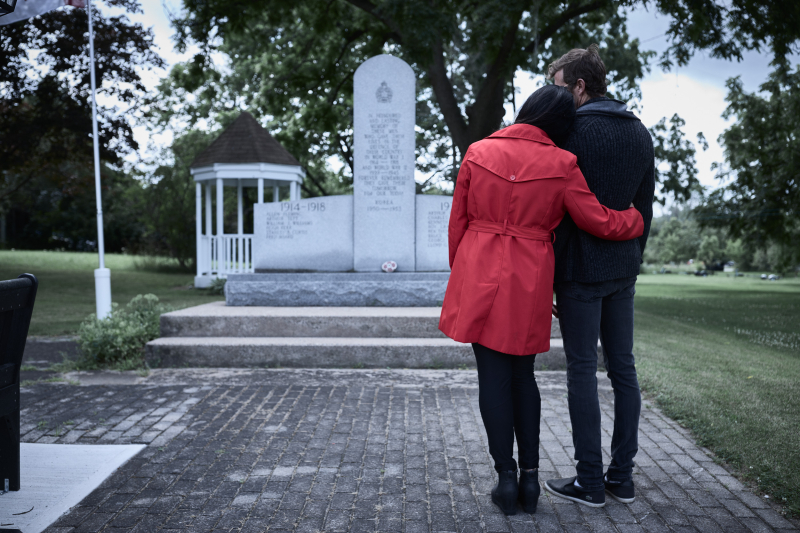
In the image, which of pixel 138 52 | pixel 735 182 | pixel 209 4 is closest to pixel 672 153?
pixel 735 182

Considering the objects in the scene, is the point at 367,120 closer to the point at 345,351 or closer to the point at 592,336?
the point at 345,351

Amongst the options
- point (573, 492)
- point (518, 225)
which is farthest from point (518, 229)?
point (573, 492)

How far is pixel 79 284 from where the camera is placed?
57.5ft

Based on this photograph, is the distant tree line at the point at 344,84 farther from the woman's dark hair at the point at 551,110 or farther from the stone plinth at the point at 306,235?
the woman's dark hair at the point at 551,110

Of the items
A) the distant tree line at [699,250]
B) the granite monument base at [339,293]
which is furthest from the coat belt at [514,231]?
the distant tree line at [699,250]

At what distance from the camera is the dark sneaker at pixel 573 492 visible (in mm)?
2887

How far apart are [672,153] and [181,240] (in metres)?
18.0

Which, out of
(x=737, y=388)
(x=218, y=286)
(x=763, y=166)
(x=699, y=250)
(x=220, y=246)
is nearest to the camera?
(x=737, y=388)

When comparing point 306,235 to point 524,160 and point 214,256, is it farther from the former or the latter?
point 214,256

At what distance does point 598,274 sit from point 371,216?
573 centimetres

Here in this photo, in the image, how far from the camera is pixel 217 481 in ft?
10.5

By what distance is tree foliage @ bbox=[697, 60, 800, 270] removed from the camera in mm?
20828

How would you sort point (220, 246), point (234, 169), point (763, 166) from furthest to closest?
point (763, 166) → point (234, 169) → point (220, 246)

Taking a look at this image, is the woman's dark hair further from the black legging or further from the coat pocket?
the black legging
